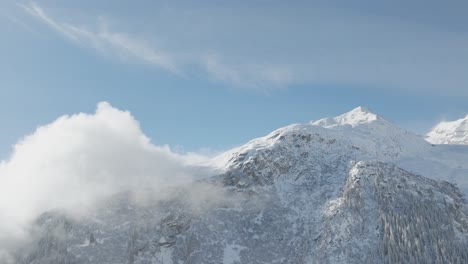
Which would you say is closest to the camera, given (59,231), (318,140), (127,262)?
(127,262)

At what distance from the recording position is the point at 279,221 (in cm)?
14800

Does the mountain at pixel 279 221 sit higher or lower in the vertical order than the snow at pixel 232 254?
higher

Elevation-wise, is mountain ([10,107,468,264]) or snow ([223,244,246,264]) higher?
mountain ([10,107,468,264])

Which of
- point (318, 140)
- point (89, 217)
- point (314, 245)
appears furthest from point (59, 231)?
point (318, 140)

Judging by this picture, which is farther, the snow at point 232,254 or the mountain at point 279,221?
the snow at point 232,254

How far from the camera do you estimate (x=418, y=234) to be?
425ft

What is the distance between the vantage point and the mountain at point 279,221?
128875 millimetres

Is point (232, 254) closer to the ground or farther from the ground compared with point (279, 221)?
closer to the ground

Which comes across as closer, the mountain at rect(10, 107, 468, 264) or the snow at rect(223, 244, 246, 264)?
the mountain at rect(10, 107, 468, 264)

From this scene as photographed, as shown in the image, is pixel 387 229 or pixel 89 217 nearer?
pixel 387 229

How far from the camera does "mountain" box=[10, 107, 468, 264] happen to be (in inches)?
5074

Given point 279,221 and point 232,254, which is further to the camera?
point 279,221

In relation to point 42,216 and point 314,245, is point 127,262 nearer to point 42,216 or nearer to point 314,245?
point 42,216

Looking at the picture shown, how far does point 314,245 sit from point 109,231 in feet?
177
